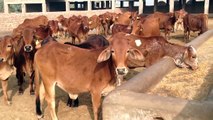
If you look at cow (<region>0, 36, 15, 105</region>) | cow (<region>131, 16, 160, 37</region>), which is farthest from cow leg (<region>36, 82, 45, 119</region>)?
cow (<region>131, 16, 160, 37</region>)

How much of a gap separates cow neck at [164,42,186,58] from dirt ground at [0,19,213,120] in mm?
434

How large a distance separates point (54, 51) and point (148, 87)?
1.68 metres

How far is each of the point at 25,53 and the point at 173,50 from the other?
11.3 ft

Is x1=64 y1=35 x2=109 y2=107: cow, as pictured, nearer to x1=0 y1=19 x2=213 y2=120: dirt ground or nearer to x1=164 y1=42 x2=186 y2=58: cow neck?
x1=0 y1=19 x2=213 y2=120: dirt ground

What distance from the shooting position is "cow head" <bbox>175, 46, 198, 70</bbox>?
5.68 m

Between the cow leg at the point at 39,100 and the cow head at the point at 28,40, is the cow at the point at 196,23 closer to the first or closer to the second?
the cow head at the point at 28,40

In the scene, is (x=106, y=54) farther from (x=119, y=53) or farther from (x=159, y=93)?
(x=159, y=93)

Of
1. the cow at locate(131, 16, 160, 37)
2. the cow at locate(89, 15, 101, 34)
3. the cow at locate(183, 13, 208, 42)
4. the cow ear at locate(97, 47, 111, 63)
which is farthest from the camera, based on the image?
the cow at locate(89, 15, 101, 34)

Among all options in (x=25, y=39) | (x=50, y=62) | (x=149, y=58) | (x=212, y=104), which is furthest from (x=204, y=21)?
(x=212, y=104)

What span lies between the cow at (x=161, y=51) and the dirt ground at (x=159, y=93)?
0.23 meters

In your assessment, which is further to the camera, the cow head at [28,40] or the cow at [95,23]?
the cow at [95,23]

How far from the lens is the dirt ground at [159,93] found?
4352mm

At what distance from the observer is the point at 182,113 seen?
111 inches

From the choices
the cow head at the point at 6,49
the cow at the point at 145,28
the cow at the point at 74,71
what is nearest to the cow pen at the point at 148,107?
the cow at the point at 74,71
